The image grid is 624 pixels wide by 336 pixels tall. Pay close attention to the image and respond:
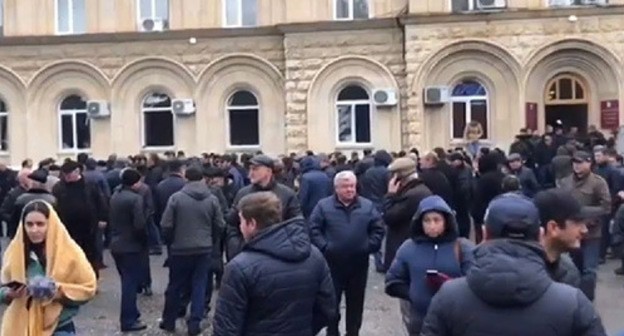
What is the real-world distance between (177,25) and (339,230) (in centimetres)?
2259

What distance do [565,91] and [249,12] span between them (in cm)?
921

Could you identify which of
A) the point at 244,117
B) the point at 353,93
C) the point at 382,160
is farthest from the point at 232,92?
the point at 382,160

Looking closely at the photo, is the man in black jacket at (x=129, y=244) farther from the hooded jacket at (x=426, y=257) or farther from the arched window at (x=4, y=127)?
the arched window at (x=4, y=127)

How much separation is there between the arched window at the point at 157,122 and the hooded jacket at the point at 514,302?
95.5 feet

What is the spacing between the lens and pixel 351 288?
1194cm

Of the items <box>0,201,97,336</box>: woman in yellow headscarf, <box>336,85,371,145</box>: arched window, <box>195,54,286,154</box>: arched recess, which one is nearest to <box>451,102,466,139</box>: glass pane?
<box>336,85,371,145</box>: arched window

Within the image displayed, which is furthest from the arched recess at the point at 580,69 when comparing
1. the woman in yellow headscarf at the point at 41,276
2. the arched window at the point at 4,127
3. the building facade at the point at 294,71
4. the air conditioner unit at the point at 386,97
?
the woman in yellow headscarf at the point at 41,276

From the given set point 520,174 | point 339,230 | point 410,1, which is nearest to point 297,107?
point 410,1

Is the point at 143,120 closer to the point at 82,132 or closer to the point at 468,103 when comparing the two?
the point at 82,132

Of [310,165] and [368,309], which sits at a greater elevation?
[310,165]

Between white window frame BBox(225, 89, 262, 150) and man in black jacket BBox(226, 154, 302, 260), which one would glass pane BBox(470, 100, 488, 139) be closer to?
white window frame BBox(225, 89, 262, 150)

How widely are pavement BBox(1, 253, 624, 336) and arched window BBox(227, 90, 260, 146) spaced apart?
15.5m

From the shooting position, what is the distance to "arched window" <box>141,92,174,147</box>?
111 ft

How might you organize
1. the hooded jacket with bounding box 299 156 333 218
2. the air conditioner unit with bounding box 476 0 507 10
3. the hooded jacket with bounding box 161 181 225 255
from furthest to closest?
the air conditioner unit with bounding box 476 0 507 10, the hooded jacket with bounding box 299 156 333 218, the hooded jacket with bounding box 161 181 225 255
